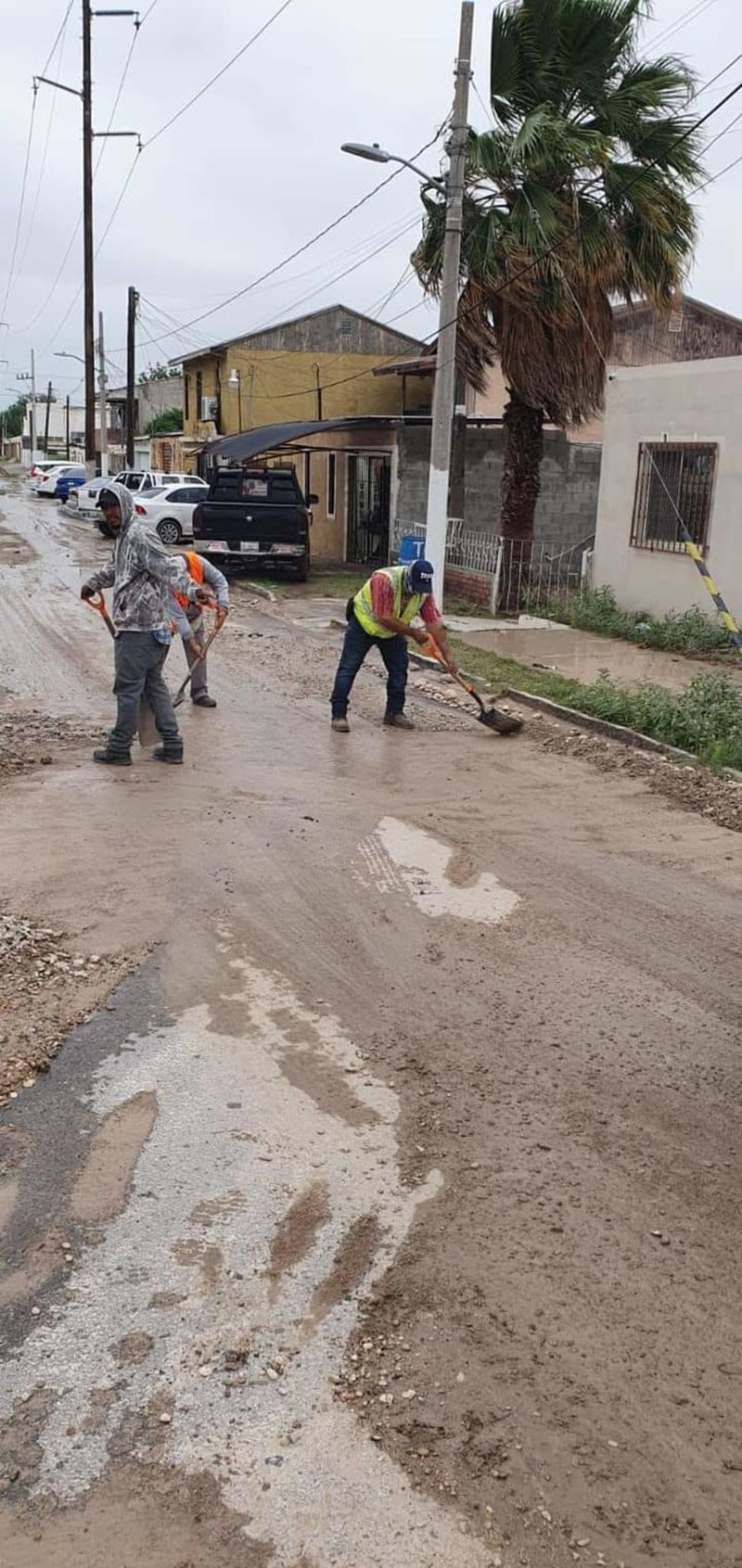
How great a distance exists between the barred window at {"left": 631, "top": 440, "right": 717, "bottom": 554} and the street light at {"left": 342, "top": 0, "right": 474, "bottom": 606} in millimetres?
2418

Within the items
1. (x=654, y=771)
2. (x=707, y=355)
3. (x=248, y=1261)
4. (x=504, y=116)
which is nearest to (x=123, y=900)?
(x=248, y=1261)

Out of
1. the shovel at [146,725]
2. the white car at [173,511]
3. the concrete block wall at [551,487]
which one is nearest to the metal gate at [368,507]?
the concrete block wall at [551,487]

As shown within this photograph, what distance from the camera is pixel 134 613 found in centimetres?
831

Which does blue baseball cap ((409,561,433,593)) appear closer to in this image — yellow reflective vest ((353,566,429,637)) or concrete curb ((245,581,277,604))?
yellow reflective vest ((353,566,429,637))

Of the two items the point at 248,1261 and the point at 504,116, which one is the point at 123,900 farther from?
the point at 504,116

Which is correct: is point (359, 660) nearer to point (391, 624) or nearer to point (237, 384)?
point (391, 624)

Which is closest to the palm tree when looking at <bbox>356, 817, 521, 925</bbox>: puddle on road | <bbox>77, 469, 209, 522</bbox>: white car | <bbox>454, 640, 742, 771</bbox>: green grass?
<bbox>454, 640, 742, 771</bbox>: green grass

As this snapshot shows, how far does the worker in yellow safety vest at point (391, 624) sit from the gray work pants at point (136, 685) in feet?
5.73

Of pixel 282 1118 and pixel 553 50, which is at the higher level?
pixel 553 50

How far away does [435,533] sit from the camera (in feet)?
52.2

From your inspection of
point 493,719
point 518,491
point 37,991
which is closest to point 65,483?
point 518,491

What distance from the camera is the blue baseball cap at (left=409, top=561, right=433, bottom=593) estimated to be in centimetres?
941

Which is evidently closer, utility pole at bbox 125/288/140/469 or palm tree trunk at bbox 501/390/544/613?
palm tree trunk at bbox 501/390/544/613

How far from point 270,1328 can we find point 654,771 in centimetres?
634
